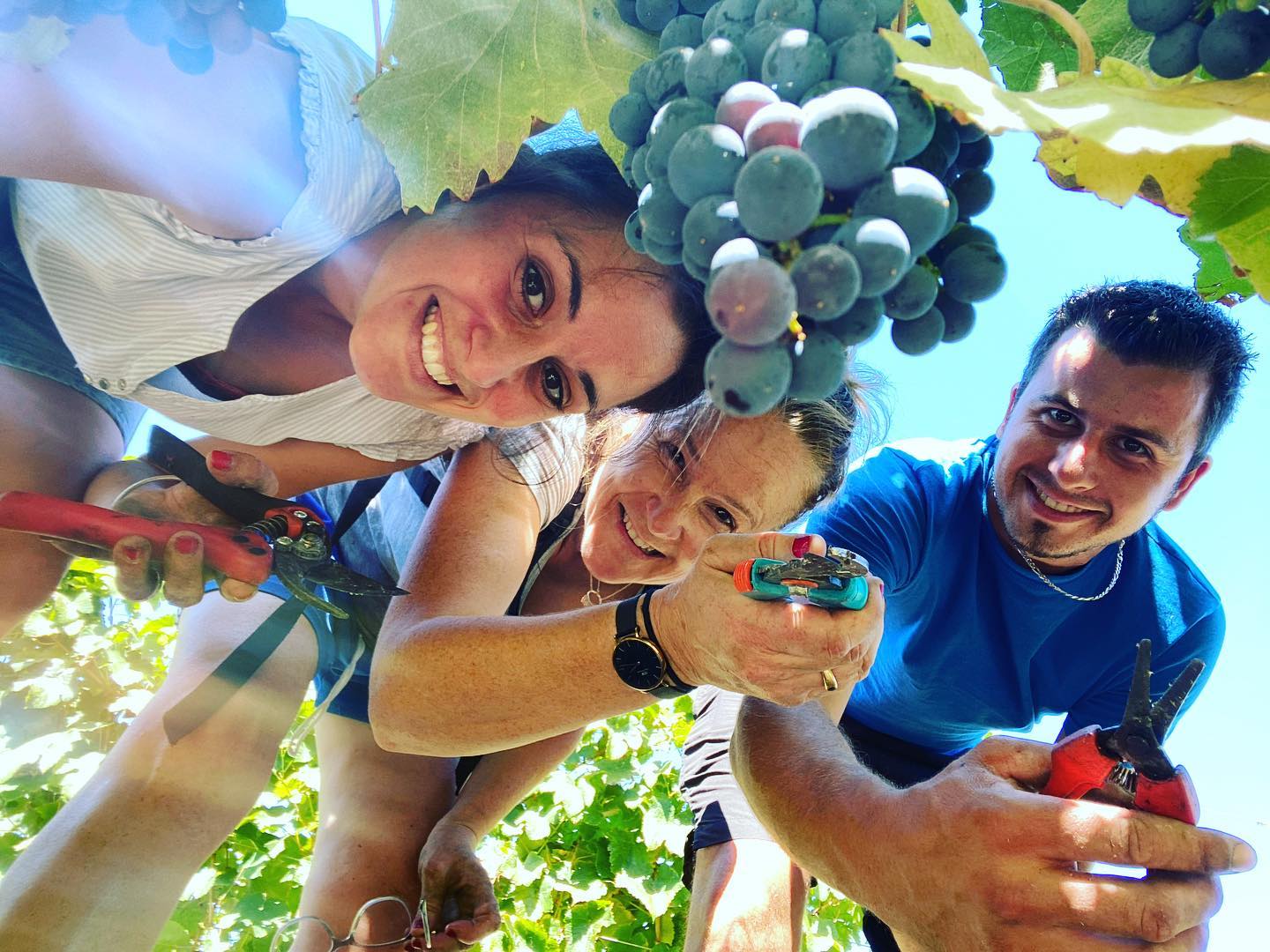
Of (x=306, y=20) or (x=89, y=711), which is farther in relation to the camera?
(x=89, y=711)

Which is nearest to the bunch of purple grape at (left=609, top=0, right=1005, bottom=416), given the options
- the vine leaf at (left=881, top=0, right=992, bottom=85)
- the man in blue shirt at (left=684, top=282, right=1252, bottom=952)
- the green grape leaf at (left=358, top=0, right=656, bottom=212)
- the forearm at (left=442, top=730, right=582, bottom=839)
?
the vine leaf at (left=881, top=0, right=992, bottom=85)

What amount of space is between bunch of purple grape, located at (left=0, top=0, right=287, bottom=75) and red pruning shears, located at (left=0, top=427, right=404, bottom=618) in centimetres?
60

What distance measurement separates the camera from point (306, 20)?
111 centimetres

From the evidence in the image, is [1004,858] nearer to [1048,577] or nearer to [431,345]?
[431,345]

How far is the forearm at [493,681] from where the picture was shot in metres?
1.12

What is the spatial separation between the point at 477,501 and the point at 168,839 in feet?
2.55

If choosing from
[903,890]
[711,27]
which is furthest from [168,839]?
[711,27]

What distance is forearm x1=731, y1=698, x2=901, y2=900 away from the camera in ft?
3.48

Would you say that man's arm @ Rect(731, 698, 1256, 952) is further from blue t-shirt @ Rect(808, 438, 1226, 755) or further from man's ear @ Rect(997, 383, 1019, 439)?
man's ear @ Rect(997, 383, 1019, 439)

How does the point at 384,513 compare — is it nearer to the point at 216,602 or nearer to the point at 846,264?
the point at 216,602

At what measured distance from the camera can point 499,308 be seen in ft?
3.55

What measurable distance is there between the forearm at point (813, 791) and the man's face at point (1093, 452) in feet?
2.61

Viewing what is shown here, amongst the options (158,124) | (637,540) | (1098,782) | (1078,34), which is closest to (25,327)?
(158,124)

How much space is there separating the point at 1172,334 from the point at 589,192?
132 centimetres
